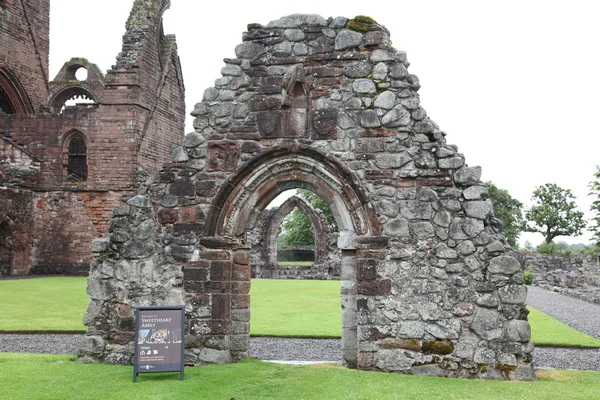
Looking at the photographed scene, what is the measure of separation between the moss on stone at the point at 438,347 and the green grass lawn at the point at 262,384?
0.41 m

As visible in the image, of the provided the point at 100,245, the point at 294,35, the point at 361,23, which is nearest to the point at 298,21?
the point at 294,35

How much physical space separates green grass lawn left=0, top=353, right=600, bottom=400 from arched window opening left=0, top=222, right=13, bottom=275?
55.9 feet

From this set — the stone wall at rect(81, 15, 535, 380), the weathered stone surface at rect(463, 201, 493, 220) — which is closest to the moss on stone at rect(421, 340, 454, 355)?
the stone wall at rect(81, 15, 535, 380)

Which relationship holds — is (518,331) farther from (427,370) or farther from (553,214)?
(553,214)

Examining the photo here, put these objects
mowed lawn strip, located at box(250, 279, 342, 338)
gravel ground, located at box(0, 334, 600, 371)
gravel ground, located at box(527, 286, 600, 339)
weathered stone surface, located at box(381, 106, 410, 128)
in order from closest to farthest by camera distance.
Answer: weathered stone surface, located at box(381, 106, 410, 128) < gravel ground, located at box(0, 334, 600, 371) < mowed lawn strip, located at box(250, 279, 342, 338) < gravel ground, located at box(527, 286, 600, 339)

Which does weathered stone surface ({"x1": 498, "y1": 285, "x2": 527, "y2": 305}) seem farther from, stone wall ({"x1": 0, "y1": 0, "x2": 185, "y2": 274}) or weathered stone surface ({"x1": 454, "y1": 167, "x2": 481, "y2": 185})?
stone wall ({"x1": 0, "y1": 0, "x2": 185, "y2": 274})

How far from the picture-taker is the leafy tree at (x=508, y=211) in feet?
184

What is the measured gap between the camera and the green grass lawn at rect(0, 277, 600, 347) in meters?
12.2

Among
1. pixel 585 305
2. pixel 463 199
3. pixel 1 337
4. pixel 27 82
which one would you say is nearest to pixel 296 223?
pixel 27 82

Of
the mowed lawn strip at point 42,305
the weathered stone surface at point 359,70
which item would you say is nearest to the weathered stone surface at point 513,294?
the weathered stone surface at point 359,70

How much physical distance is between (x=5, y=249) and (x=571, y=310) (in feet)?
70.9

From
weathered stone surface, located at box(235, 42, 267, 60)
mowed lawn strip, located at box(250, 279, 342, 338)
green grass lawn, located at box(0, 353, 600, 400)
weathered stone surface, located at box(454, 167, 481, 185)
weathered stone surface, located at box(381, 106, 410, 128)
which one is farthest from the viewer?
mowed lawn strip, located at box(250, 279, 342, 338)

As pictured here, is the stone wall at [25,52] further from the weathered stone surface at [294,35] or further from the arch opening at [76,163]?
the weathered stone surface at [294,35]

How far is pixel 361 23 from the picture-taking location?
8.60 m
